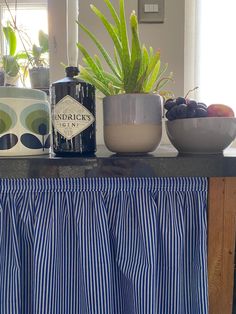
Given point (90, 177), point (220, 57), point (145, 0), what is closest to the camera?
point (90, 177)

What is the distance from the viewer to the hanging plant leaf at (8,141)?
57cm

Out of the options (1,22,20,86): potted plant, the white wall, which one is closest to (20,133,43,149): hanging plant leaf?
(1,22,20,86): potted plant

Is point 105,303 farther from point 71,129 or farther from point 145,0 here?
point 145,0

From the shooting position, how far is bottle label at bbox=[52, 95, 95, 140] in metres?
0.58

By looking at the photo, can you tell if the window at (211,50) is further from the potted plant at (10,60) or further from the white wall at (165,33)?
the potted plant at (10,60)

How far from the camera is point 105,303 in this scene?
0.57 metres

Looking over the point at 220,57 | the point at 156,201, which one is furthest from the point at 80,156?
the point at 220,57

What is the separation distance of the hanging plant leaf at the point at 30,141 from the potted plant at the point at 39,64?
1.93ft

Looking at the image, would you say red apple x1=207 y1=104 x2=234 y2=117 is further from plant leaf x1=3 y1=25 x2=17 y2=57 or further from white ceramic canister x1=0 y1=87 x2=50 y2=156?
plant leaf x1=3 y1=25 x2=17 y2=57

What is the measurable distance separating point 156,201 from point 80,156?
0.59 feet

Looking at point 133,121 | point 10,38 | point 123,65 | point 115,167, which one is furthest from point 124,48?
point 10,38

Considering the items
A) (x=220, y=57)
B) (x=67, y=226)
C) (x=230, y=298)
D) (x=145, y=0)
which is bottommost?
(x=230, y=298)

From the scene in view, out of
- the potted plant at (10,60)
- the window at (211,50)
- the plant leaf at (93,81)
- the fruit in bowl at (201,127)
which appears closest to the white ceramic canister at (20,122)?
the plant leaf at (93,81)

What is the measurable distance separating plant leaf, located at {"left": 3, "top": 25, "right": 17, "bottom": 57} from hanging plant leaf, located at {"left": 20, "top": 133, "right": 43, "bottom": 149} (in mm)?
791
